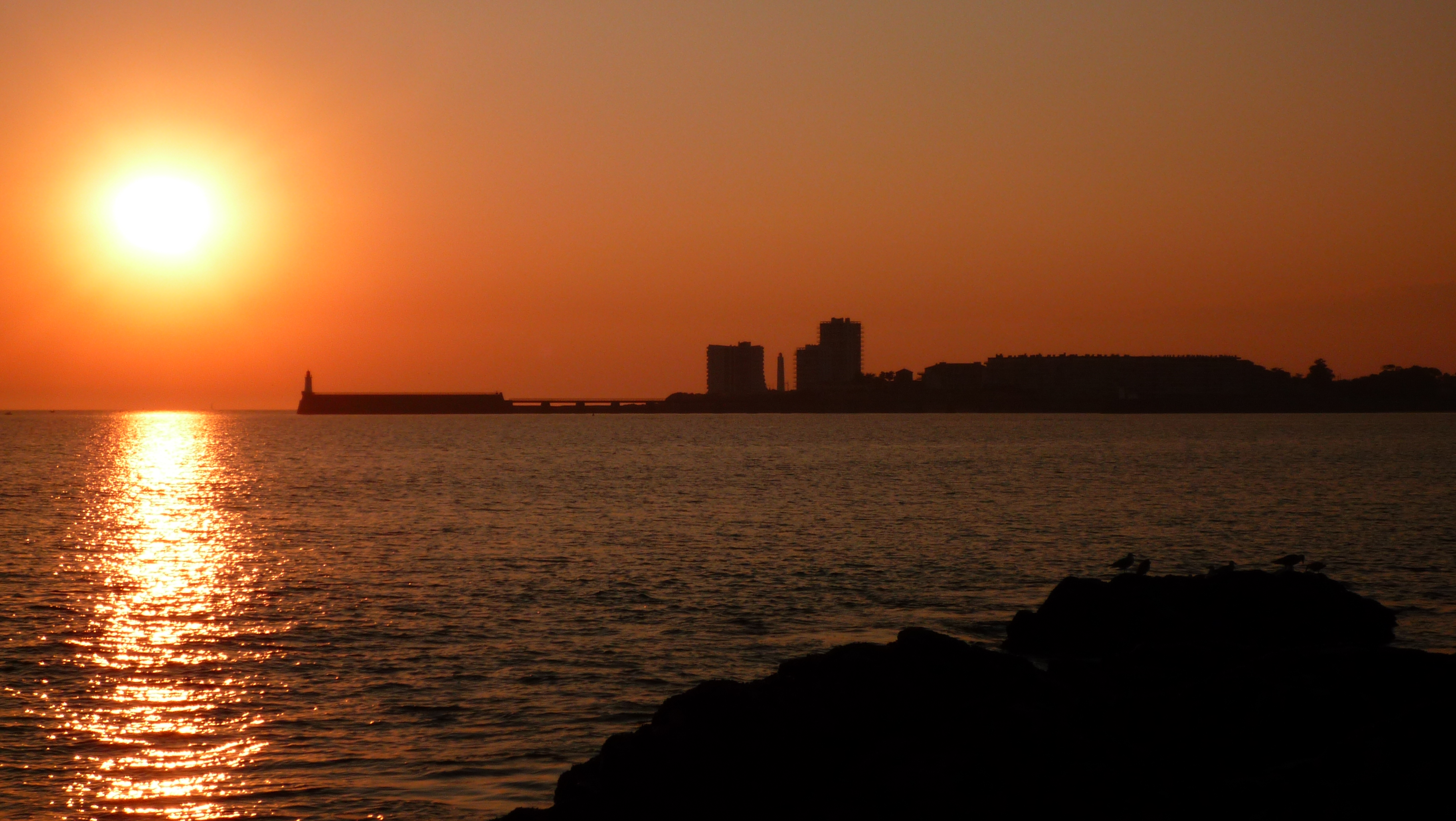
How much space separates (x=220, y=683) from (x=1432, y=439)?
546 feet

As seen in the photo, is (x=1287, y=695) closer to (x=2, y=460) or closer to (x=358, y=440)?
(x=2, y=460)

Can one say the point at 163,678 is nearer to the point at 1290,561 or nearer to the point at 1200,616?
the point at 1200,616

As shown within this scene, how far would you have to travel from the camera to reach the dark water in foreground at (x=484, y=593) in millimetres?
17016

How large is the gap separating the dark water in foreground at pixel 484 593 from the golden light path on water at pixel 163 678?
9 centimetres

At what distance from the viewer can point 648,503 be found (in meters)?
63.0

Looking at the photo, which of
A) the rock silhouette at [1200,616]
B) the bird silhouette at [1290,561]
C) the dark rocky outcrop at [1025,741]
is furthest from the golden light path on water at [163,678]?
the bird silhouette at [1290,561]

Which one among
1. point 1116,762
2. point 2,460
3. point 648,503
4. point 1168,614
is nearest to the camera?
point 1116,762

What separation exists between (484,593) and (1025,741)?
74.3 ft

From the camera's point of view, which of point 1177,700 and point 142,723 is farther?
point 142,723

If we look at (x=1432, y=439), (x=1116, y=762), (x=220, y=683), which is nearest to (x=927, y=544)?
(x=220, y=683)

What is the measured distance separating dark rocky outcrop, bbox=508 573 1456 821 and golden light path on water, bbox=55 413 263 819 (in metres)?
6.32

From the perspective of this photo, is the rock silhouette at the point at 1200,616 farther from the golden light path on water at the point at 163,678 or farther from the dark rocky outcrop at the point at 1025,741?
the golden light path on water at the point at 163,678

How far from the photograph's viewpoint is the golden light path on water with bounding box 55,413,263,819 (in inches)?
621

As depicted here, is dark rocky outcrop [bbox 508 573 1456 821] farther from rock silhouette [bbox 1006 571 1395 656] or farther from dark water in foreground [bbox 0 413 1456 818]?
rock silhouette [bbox 1006 571 1395 656]
